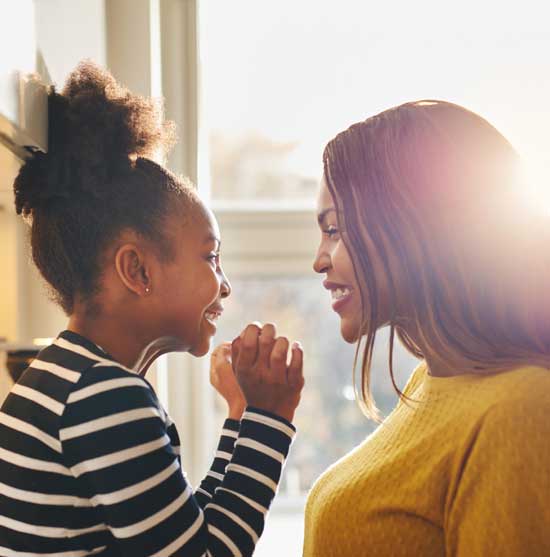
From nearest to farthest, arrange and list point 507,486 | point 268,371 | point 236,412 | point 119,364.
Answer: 1. point 507,486
2. point 119,364
3. point 268,371
4. point 236,412

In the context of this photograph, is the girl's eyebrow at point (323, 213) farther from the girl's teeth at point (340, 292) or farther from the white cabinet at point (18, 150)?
the white cabinet at point (18, 150)

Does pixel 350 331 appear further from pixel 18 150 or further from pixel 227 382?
pixel 18 150

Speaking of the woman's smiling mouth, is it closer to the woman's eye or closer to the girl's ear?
the woman's eye

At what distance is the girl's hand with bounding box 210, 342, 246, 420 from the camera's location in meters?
Result: 1.04

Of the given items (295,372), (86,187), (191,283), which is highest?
(86,187)

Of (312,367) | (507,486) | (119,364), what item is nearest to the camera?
(507,486)

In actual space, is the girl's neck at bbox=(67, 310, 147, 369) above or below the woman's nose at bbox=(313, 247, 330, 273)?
below

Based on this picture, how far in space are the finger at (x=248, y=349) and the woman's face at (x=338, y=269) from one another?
0.11 meters

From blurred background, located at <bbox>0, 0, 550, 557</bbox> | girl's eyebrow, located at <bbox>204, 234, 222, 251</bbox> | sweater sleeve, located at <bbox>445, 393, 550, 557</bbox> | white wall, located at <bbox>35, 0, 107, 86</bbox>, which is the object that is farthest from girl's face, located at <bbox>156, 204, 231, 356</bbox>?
blurred background, located at <bbox>0, 0, 550, 557</bbox>

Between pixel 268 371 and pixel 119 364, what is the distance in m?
0.19

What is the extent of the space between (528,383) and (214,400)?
0.79 meters

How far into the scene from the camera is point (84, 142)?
83cm

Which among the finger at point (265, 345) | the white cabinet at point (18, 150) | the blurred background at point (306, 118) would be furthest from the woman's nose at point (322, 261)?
the blurred background at point (306, 118)

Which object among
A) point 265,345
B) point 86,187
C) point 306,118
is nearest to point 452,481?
point 265,345
